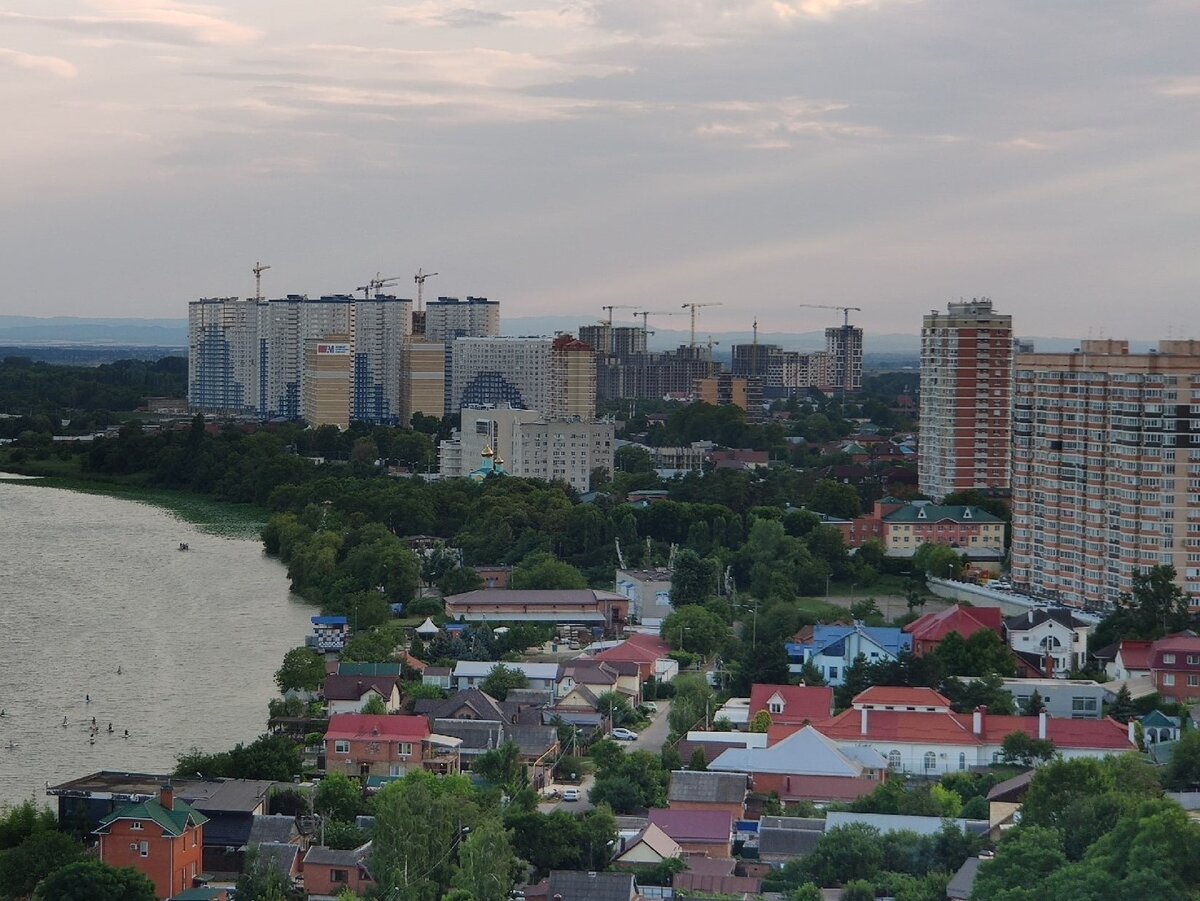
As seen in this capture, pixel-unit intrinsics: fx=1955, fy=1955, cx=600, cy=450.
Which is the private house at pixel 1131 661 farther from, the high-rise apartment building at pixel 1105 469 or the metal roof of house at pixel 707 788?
the metal roof of house at pixel 707 788

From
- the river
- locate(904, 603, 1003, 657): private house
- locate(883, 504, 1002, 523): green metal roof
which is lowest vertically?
the river

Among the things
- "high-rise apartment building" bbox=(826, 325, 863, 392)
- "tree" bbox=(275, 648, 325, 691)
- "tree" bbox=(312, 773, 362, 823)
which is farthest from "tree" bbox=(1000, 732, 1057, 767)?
"high-rise apartment building" bbox=(826, 325, 863, 392)

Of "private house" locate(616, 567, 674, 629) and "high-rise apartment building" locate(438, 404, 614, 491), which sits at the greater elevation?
"high-rise apartment building" locate(438, 404, 614, 491)

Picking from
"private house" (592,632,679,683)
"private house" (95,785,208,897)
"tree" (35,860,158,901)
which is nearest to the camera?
"tree" (35,860,158,901)

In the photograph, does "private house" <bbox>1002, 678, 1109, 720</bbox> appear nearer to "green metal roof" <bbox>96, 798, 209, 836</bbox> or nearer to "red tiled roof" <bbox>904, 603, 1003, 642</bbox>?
"red tiled roof" <bbox>904, 603, 1003, 642</bbox>

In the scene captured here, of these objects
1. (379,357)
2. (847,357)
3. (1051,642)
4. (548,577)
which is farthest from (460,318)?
(1051,642)

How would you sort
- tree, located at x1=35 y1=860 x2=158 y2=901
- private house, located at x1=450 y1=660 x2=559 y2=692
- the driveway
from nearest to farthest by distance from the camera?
1. tree, located at x1=35 y1=860 x2=158 y2=901
2. the driveway
3. private house, located at x1=450 y1=660 x2=559 y2=692

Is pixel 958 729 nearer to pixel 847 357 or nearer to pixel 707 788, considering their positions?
pixel 707 788
